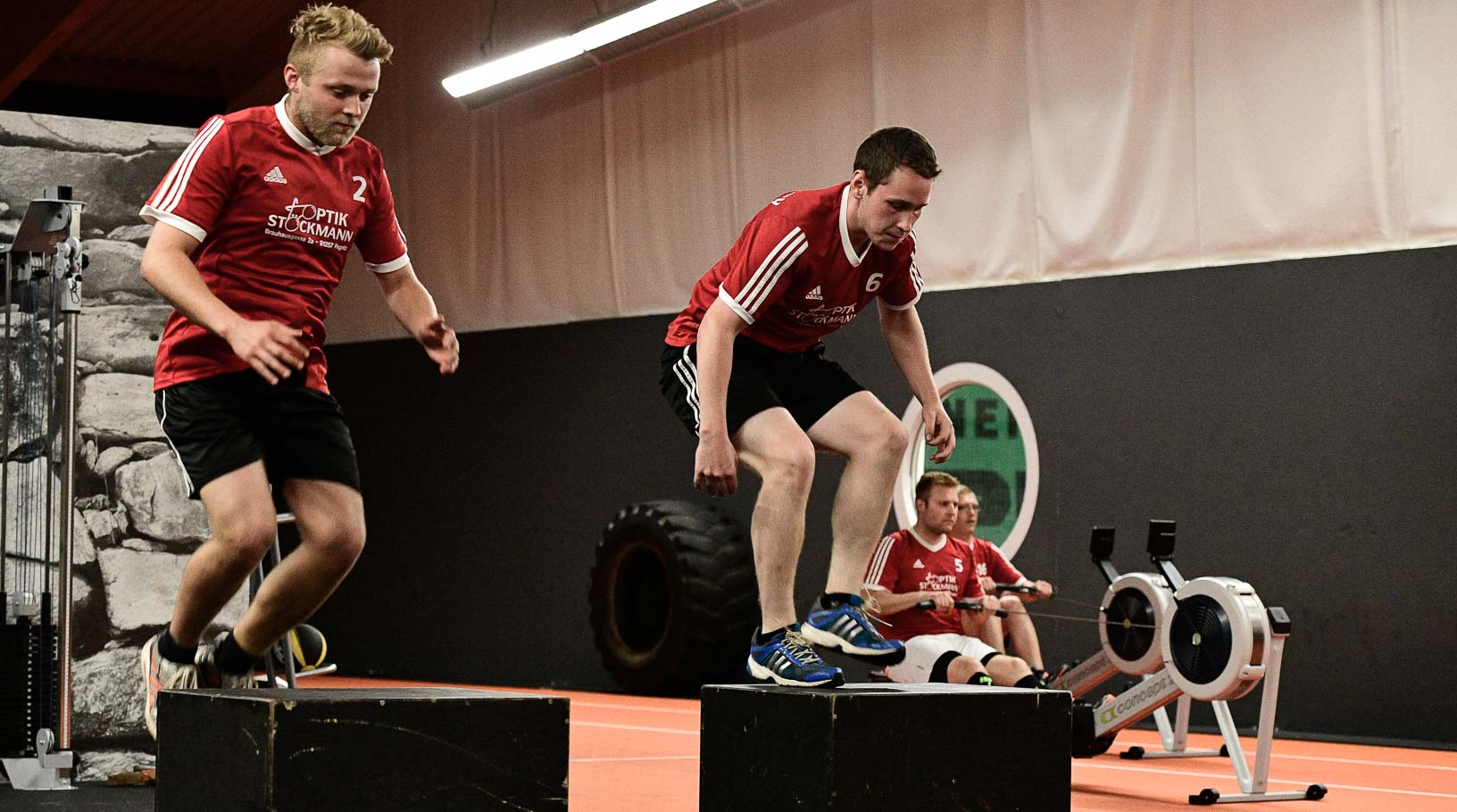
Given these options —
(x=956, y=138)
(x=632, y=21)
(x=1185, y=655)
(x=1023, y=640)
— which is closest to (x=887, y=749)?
(x=1185, y=655)

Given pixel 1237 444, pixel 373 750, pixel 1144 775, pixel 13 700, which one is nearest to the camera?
pixel 373 750

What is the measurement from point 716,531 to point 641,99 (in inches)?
121

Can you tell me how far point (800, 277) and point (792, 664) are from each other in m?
0.90

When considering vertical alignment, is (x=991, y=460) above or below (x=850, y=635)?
above

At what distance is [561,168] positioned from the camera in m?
11.4

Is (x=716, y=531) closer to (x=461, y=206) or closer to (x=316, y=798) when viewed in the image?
(x=461, y=206)

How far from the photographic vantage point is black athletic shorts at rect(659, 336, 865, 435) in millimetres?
3969

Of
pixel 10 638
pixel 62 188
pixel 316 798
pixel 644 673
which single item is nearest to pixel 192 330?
pixel 316 798

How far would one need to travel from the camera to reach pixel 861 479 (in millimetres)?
3861

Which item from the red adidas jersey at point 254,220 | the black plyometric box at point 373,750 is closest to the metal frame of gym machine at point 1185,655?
the black plyometric box at point 373,750

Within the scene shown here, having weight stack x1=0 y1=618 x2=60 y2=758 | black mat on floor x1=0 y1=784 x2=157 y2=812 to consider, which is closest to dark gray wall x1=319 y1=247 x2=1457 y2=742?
black mat on floor x1=0 y1=784 x2=157 y2=812

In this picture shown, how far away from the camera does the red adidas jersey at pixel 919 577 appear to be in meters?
6.82

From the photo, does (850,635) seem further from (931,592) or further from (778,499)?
(931,592)

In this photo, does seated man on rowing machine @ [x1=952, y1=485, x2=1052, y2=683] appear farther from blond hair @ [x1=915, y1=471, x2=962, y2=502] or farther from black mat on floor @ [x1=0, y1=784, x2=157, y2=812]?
black mat on floor @ [x1=0, y1=784, x2=157, y2=812]
